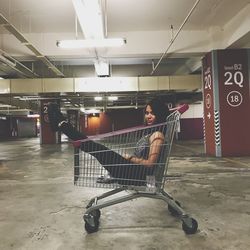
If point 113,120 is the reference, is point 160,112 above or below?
below

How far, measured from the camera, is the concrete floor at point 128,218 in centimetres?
238

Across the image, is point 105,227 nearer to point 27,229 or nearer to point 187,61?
point 27,229

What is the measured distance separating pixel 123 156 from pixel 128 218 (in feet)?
2.29

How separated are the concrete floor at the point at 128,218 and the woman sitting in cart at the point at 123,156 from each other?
471 mm

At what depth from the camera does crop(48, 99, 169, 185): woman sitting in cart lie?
2.62 m

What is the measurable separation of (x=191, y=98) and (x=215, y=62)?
322 inches

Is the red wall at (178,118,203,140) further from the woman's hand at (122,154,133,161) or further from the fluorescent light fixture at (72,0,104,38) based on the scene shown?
the woman's hand at (122,154,133,161)

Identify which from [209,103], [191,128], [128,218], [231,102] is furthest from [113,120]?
[128,218]

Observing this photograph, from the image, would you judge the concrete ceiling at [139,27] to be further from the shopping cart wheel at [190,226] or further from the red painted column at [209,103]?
the shopping cart wheel at [190,226]

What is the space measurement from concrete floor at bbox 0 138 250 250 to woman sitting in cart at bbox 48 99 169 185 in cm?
47

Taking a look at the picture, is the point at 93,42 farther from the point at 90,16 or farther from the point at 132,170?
the point at 132,170

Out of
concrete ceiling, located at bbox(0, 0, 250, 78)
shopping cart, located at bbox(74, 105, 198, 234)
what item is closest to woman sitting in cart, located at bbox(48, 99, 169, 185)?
shopping cart, located at bbox(74, 105, 198, 234)

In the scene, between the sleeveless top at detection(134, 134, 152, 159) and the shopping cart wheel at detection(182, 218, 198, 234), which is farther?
the sleeveless top at detection(134, 134, 152, 159)

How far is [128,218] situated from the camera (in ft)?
9.82
